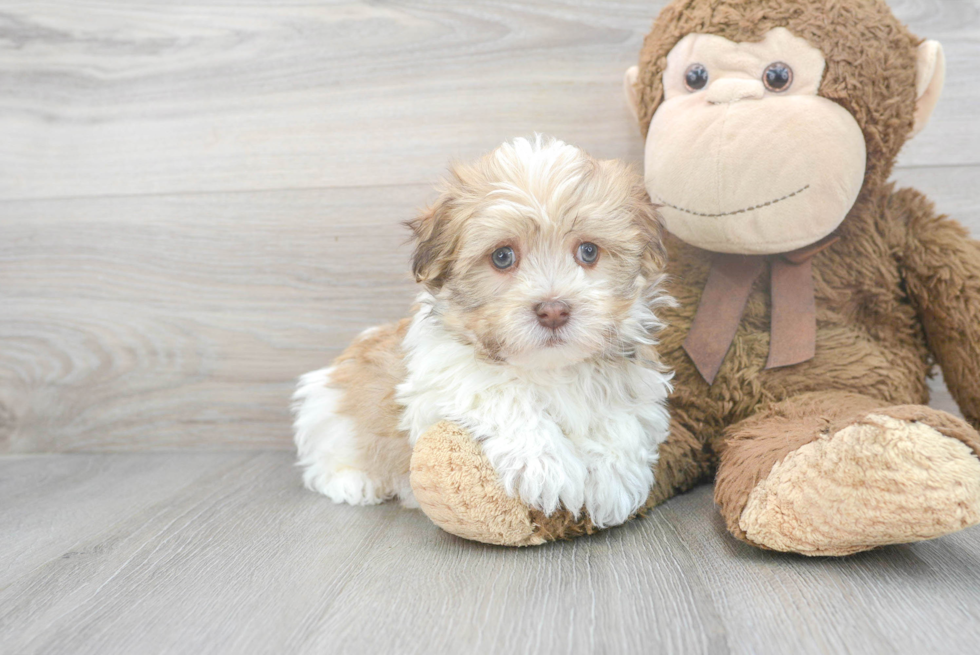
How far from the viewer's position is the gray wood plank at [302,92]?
178cm

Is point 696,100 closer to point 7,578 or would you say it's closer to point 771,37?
point 771,37

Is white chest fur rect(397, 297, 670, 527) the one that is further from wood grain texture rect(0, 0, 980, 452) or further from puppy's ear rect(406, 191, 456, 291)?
wood grain texture rect(0, 0, 980, 452)

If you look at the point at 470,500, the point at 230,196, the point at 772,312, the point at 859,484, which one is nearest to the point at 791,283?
the point at 772,312

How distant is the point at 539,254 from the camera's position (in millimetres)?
1154

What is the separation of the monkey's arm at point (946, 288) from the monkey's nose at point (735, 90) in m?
0.41

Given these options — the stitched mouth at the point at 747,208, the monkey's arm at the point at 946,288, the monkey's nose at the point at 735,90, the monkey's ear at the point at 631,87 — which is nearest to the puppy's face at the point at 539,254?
the stitched mouth at the point at 747,208

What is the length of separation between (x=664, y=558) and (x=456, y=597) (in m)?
0.33

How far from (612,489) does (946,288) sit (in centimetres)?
77

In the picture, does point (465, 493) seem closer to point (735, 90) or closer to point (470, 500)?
point (470, 500)

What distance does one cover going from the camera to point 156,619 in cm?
102

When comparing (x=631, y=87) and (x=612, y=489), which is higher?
(x=631, y=87)

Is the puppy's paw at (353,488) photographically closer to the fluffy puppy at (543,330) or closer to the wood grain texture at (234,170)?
the fluffy puppy at (543,330)

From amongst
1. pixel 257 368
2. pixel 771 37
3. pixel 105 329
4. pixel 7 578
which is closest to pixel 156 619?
pixel 7 578

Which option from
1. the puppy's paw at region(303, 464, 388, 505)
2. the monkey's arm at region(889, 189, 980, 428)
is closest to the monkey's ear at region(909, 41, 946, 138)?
the monkey's arm at region(889, 189, 980, 428)
